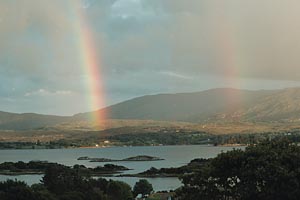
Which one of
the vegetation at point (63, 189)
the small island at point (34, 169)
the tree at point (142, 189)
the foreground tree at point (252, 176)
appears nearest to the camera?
the foreground tree at point (252, 176)

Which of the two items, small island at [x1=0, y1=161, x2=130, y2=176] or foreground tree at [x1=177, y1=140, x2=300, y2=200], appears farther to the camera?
small island at [x1=0, y1=161, x2=130, y2=176]

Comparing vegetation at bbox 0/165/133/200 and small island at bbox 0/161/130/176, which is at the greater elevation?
vegetation at bbox 0/165/133/200

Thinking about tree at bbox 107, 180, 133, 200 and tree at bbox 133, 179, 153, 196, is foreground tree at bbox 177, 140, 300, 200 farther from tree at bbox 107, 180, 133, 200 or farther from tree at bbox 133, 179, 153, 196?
tree at bbox 133, 179, 153, 196

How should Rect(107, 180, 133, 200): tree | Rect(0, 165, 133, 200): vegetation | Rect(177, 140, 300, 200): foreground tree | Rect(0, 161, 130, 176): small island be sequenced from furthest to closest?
Rect(0, 161, 130, 176): small island → Rect(107, 180, 133, 200): tree → Rect(0, 165, 133, 200): vegetation → Rect(177, 140, 300, 200): foreground tree

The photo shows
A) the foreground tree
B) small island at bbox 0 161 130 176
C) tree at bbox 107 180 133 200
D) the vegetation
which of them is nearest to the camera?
the foreground tree

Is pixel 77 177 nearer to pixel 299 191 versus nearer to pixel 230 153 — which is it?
pixel 230 153

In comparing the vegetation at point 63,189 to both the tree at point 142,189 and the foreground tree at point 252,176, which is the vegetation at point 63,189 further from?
the foreground tree at point 252,176

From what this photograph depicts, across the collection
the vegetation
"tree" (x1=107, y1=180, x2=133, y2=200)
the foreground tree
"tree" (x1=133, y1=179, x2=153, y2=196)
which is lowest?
"tree" (x1=133, y1=179, x2=153, y2=196)

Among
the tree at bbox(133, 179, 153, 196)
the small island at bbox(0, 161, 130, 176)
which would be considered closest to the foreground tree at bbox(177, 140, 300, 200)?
the tree at bbox(133, 179, 153, 196)

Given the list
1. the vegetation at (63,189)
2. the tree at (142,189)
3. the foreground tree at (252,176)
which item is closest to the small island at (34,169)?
the tree at (142,189)

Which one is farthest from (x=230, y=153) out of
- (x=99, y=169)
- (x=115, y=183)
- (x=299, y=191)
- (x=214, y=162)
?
(x=99, y=169)
